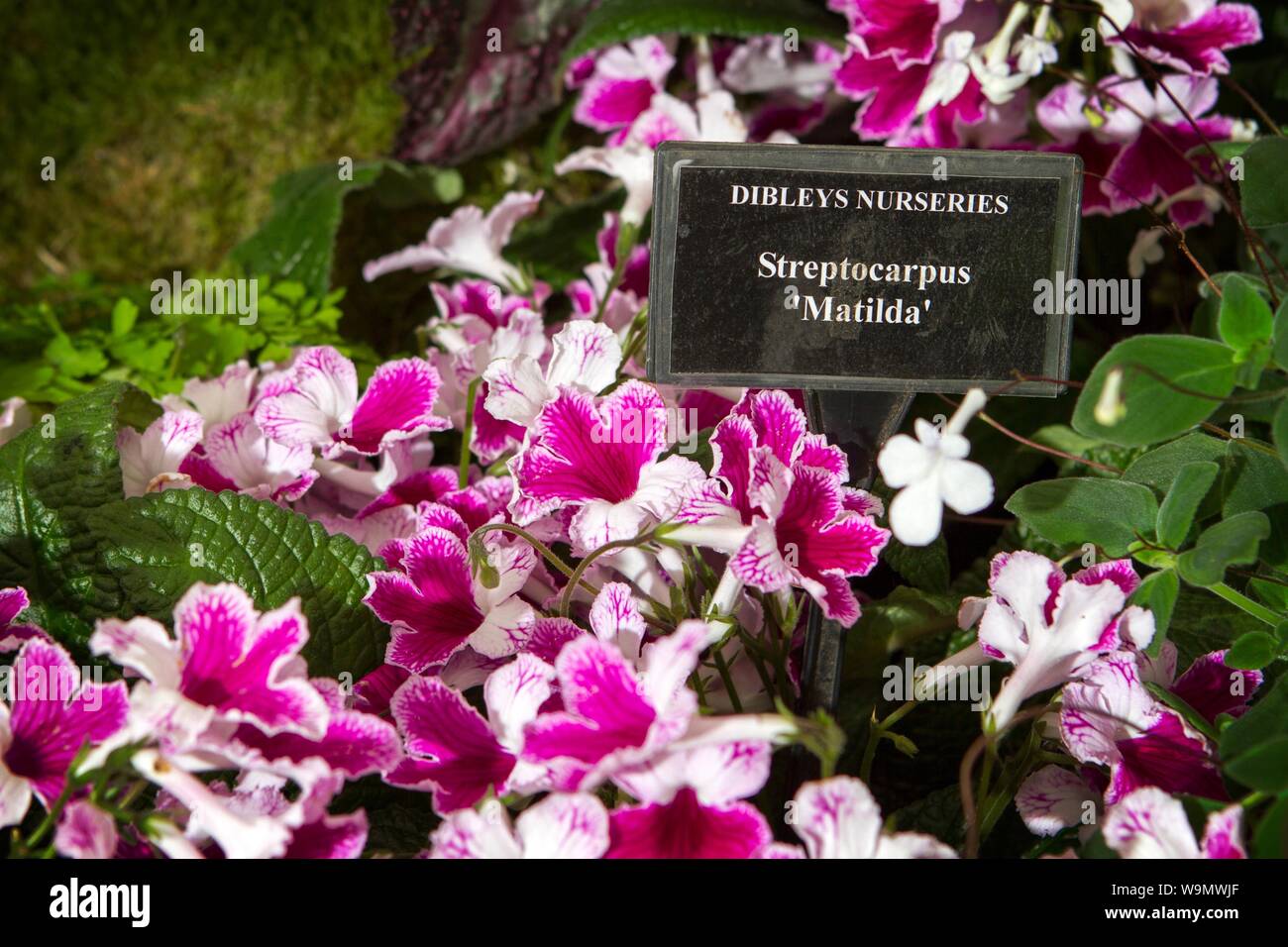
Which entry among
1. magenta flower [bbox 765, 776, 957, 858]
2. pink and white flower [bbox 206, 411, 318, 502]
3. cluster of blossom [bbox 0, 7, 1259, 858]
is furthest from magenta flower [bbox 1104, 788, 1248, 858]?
pink and white flower [bbox 206, 411, 318, 502]

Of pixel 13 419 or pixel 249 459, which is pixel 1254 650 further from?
pixel 13 419

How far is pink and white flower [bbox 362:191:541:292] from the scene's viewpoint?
1131 mm

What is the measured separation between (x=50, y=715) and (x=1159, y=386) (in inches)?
25.2

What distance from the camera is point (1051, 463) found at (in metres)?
1.18

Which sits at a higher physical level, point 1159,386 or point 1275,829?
point 1159,386

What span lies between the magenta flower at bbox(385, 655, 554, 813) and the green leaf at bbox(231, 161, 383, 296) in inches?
31.6

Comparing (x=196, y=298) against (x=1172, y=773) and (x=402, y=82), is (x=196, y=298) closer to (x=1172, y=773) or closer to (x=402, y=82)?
(x=402, y=82)

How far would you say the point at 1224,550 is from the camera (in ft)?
2.05

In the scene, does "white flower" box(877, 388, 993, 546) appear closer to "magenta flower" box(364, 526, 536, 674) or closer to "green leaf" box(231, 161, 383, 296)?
"magenta flower" box(364, 526, 536, 674)

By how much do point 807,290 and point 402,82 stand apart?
90 centimetres

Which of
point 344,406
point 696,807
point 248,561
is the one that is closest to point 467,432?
point 344,406

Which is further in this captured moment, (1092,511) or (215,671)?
(1092,511)

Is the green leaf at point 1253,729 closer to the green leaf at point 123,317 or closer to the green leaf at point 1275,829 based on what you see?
the green leaf at point 1275,829

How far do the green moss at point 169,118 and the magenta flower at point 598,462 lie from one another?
3.07 ft
